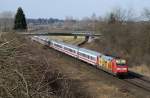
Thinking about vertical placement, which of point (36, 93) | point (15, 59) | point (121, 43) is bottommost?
point (121, 43)

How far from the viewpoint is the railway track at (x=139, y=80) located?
36.2 meters

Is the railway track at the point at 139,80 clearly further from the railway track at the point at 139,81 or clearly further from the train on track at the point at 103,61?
the train on track at the point at 103,61

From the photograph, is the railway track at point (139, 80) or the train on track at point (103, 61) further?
the train on track at point (103, 61)

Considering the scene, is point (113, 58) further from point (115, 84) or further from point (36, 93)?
point (36, 93)

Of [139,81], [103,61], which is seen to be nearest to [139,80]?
[139,81]

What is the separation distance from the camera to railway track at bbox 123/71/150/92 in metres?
36.2

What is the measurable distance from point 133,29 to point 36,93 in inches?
2598

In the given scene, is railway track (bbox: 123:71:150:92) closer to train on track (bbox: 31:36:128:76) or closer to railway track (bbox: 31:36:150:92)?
railway track (bbox: 31:36:150:92)

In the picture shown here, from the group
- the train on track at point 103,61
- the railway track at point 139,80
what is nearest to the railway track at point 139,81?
the railway track at point 139,80

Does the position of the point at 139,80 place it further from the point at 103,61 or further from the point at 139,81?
the point at 103,61

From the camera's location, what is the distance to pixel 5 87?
8.18 m

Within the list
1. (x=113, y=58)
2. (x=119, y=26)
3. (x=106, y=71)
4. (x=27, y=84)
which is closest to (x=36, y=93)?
(x=27, y=84)

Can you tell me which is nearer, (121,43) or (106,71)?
(106,71)

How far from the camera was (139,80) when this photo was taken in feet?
132
